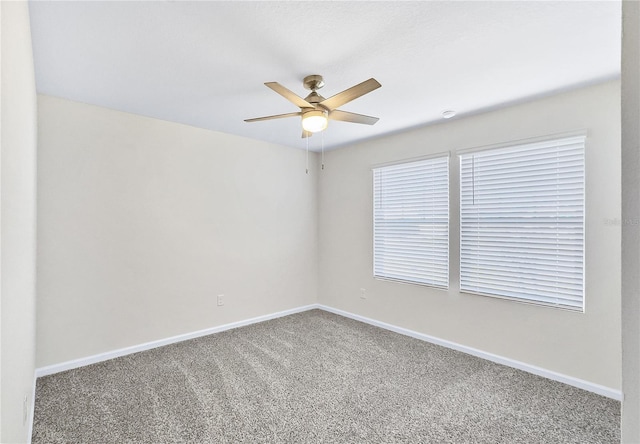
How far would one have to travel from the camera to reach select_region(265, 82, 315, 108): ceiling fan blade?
1.90 meters

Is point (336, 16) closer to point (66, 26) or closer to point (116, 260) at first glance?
point (66, 26)

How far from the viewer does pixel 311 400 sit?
2361 millimetres

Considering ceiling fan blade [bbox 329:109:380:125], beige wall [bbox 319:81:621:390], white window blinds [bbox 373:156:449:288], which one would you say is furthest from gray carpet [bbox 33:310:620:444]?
ceiling fan blade [bbox 329:109:380:125]

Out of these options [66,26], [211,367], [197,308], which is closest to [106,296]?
[197,308]

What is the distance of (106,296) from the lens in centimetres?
300

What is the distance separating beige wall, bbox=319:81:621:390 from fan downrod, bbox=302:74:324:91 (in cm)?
172

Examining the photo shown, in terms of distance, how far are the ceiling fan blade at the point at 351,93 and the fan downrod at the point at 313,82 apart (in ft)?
0.76

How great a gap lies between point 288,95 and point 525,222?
239 cm

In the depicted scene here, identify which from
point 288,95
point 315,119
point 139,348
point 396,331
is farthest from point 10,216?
point 396,331

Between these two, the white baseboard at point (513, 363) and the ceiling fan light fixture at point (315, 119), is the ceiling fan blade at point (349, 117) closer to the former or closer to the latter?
the ceiling fan light fixture at point (315, 119)

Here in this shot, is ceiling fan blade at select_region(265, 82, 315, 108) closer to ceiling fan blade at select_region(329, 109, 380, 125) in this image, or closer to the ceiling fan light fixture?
the ceiling fan light fixture

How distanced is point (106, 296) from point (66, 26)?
230cm

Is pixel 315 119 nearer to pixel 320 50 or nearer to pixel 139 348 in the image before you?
pixel 320 50

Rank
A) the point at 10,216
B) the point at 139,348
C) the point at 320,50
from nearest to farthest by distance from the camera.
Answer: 1. the point at 10,216
2. the point at 320,50
3. the point at 139,348
